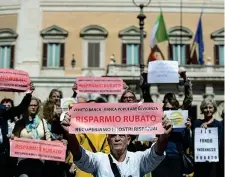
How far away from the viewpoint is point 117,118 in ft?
15.4

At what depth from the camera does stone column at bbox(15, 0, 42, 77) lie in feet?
92.3

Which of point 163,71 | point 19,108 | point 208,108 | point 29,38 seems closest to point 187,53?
point 29,38

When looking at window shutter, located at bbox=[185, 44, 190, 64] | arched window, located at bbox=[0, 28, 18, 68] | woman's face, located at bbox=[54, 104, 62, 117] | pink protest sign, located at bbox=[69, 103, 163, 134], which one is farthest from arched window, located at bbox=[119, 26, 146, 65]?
pink protest sign, located at bbox=[69, 103, 163, 134]

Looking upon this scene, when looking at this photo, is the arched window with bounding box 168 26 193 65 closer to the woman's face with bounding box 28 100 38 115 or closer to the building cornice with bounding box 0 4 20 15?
the building cornice with bounding box 0 4 20 15

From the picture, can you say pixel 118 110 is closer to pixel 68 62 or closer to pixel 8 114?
pixel 8 114

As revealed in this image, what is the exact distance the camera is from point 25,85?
7102 millimetres

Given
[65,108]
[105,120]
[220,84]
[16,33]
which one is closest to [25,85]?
[65,108]

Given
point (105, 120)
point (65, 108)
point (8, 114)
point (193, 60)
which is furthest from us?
point (193, 60)

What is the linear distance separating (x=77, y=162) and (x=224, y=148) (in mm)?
4150

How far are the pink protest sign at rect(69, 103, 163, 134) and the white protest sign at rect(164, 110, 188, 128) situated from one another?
7.66 ft

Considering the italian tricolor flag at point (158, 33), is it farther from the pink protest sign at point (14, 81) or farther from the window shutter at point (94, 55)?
the pink protest sign at point (14, 81)

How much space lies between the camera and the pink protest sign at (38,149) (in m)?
7.05

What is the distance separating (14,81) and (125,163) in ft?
10.5

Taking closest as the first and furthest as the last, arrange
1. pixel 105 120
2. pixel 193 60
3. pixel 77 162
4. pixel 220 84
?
pixel 77 162 < pixel 105 120 < pixel 220 84 < pixel 193 60
